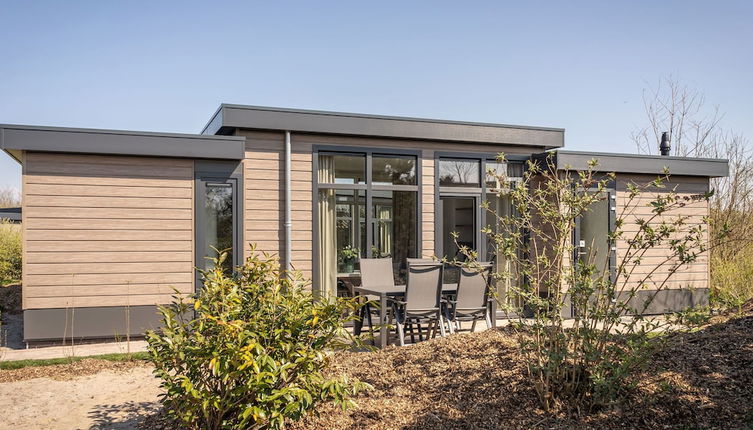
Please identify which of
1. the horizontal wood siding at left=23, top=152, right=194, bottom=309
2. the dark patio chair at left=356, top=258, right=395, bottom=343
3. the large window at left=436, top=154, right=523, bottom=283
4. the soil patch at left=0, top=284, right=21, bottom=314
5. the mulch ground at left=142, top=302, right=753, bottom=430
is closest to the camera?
the mulch ground at left=142, top=302, right=753, bottom=430

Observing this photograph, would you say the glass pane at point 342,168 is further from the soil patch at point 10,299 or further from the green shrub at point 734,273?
the soil patch at point 10,299

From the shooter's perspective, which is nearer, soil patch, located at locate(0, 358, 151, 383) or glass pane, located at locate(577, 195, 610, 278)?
soil patch, located at locate(0, 358, 151, 383)

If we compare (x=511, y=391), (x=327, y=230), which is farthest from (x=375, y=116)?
(x=511, y=391)

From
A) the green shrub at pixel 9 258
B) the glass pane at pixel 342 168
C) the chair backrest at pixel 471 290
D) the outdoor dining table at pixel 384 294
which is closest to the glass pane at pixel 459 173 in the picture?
the glass pane at pixel 342 168

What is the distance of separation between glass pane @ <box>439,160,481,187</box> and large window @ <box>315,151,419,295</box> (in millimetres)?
499

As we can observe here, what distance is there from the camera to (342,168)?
8898 millimetres

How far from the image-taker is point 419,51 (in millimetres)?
12336

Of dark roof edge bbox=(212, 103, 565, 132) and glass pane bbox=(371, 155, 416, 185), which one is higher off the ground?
dark roof edge bbox=(212, 103, 565, 132)

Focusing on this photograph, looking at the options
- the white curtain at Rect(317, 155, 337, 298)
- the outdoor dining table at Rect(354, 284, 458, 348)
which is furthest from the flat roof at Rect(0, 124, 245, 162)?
the outdoor dining table at Rect(354, 284, 458, 348)

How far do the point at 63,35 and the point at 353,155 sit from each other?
6402mm

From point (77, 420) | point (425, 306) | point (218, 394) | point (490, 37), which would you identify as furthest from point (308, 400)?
point (490, 37)

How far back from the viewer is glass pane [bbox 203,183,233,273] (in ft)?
26.3

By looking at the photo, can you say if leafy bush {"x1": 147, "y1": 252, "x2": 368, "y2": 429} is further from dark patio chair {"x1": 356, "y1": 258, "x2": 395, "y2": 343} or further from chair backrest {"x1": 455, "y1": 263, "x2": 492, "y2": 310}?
dark patio chair {"x1": 356, "y1": 258, "x2": 395, "y2": 343}

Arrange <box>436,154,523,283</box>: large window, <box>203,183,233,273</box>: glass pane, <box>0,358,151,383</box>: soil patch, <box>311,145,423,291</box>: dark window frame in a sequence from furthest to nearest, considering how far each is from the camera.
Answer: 1. <box>436,154,523,283</box>: large window
2. <box>311,145,423,291</box>: dark window frame
3. <box>203,183,233,273</box>: glass pane
4. <box>0,358,151,383</box>: soil patch
